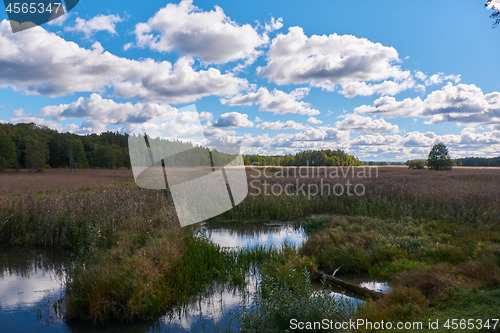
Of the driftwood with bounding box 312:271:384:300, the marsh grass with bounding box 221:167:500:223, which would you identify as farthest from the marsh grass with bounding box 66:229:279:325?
the marsh grass with bounding box 221:167:500:223

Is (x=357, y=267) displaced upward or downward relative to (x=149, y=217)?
downward

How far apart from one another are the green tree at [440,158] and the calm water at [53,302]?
48.9 metres

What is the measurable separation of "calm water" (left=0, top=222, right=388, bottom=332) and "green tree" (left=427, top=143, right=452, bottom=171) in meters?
48.9

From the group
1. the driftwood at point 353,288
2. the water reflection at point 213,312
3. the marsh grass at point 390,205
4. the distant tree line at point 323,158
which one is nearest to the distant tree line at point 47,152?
the distant tree line at point 323,158

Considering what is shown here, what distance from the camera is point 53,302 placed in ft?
23.7

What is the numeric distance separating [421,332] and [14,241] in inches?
522

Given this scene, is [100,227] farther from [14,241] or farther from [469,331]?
[469,331]

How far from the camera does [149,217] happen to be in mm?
11891

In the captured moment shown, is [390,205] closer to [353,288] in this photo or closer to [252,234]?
[252,234]

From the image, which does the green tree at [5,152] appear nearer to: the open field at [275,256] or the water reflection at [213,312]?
the open field at [275,256]

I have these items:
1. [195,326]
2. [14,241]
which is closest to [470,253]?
[195,326]

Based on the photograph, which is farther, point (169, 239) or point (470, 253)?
point (169, 239)

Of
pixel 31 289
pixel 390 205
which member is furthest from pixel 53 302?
pixel 390 205

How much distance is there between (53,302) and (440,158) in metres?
54.1
